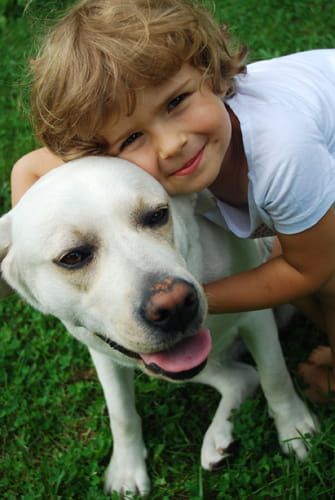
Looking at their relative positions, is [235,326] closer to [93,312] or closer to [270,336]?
[270,336]

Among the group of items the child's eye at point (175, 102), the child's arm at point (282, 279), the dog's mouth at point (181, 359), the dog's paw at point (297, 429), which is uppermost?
the child's eye at point (175, 102)

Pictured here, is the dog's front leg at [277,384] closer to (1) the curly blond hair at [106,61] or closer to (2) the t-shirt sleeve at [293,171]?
(2) the t-shirt sleeve at [293,171]

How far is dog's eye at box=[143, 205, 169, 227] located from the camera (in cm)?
214

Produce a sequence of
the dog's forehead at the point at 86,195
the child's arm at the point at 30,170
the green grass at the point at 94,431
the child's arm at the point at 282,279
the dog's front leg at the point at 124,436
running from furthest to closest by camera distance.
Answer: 1. the child's arm at the point at 30,170
2. the dog's front leg at the point at 124,436
3. the green grass at the point at 94,431
4. the child's arm at the point at 282,279
5. the dog's forehead at the point at 86,195

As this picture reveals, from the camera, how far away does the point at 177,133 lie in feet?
7.42

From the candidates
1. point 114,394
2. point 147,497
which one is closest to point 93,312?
point 114,394

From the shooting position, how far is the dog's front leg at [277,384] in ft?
9.03

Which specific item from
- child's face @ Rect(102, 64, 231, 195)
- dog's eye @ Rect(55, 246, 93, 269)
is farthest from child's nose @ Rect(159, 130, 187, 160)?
dog's eye @ Rect(55, 246, 93, 269)

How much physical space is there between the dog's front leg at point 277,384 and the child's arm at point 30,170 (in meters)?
1.28

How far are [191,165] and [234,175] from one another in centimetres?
35

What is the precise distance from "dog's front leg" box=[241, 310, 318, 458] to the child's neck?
0.55m

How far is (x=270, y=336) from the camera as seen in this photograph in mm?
2770

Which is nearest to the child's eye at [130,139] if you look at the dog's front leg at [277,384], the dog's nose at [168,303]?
the dog's nose at [168,303]

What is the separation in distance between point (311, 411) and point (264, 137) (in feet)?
4.72
